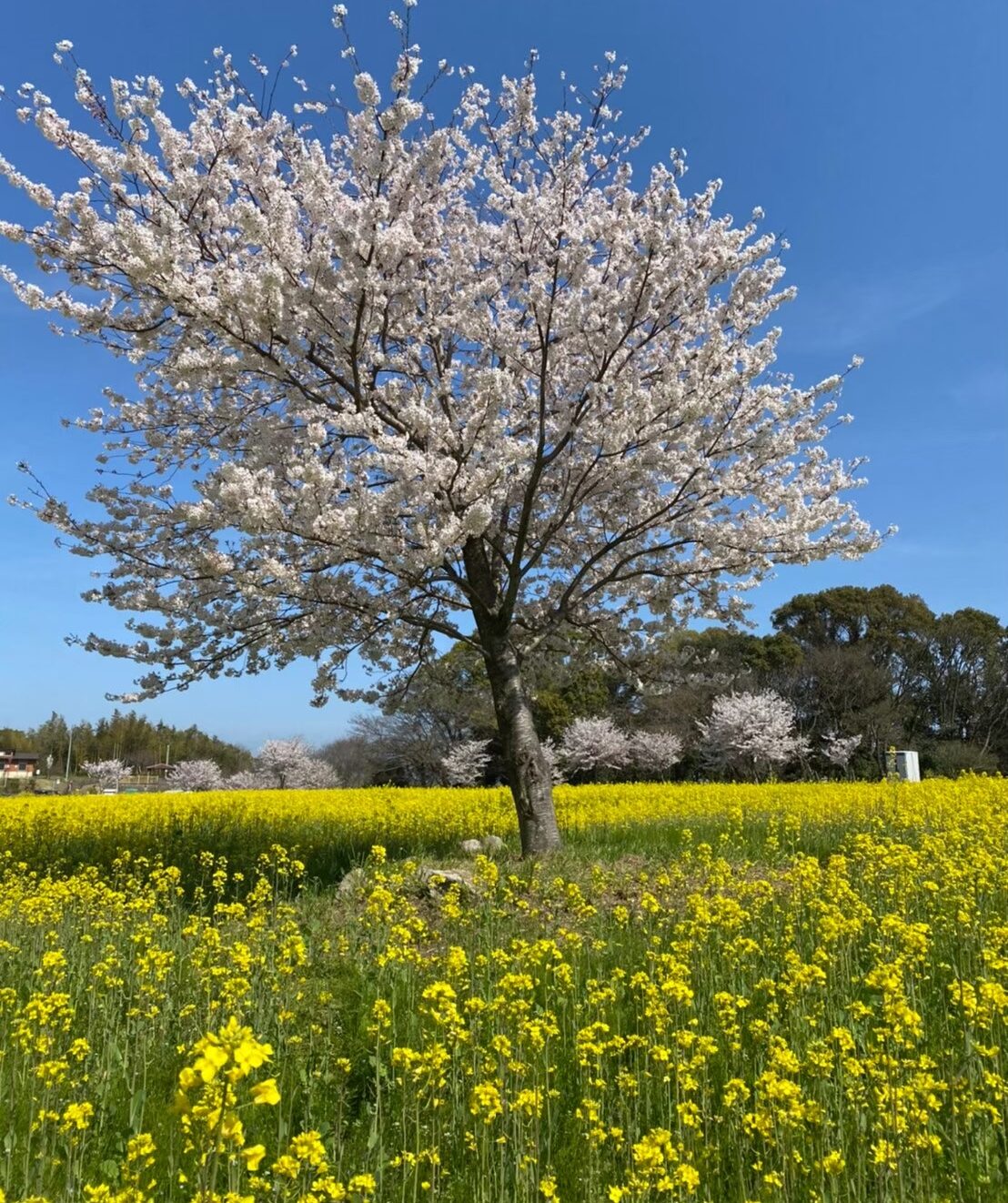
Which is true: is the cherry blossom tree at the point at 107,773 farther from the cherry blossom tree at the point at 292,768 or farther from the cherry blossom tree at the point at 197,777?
Answer: the cherry blossom tree at the point at 292,768

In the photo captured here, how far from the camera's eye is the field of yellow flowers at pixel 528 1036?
274 centimetres

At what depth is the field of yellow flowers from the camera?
274cm

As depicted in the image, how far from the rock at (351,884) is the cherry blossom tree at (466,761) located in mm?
25014

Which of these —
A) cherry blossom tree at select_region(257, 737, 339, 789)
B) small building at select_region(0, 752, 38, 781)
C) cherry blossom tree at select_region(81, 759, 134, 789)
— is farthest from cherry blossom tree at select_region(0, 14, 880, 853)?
small building at select_region(0, 752, 38, 781)

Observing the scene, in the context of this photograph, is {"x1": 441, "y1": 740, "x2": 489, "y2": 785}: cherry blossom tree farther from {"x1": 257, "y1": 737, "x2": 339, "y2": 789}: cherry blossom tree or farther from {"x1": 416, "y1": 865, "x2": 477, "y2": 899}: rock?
{"x1": 416, "y1": 865, "x2": 477, "y2": 899}: rock

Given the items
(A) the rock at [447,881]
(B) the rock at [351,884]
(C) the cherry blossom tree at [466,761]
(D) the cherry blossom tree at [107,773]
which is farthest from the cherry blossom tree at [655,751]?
(D) the cherry blossom tree at [107,773]

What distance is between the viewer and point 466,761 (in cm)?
3362

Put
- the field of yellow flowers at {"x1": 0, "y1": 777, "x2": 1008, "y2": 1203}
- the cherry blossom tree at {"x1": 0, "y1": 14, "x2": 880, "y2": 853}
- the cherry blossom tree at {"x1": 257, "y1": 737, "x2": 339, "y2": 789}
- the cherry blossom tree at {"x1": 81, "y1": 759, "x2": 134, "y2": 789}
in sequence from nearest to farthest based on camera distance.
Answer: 1. the field of yellow flowers at {"x1": 0, "y1": 777, "x2": 1008, "y2": 1203}
2. the cherry blossom tree at {"x1": 0, "y1": 14, "x2": 880, "y2": 853}
3. the cherry blossom tree at {"x1": 257, "y1": 737, "x2": 339, "y2": 789}
4. the cherry blossom tree at {"x1": 81, "y1": 759, "x2": 134, "y2": 789}

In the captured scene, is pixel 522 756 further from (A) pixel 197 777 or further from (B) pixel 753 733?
(A) pixel 197 777

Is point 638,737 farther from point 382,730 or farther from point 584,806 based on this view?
point 584,806

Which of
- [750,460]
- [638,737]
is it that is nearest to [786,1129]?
[750,460]

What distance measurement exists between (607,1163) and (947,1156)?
1579 mm

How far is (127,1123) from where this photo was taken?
3.56m

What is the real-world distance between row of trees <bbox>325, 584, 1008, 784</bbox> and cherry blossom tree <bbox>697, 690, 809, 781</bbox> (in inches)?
7.0
